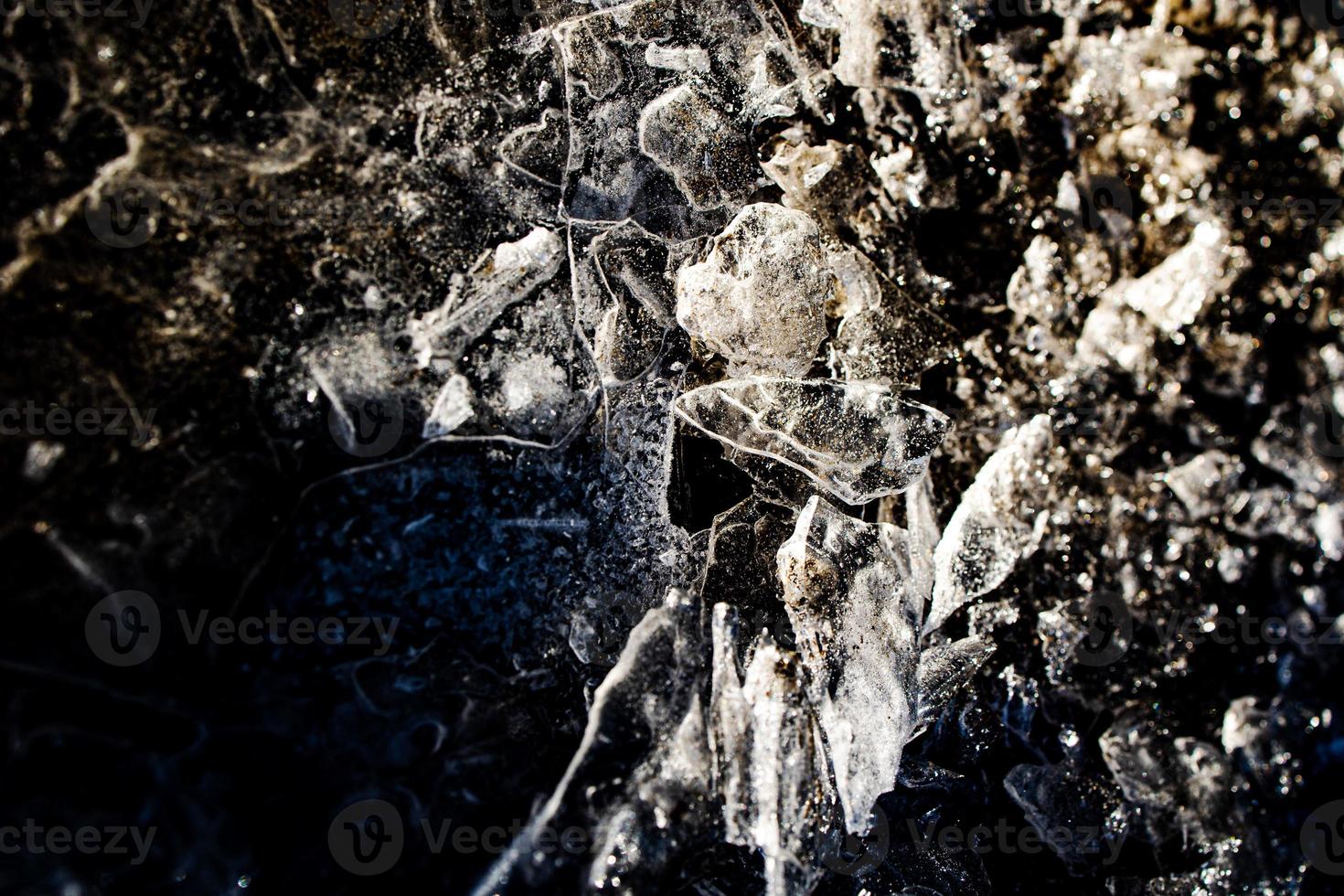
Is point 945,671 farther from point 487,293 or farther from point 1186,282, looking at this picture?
point 487,293

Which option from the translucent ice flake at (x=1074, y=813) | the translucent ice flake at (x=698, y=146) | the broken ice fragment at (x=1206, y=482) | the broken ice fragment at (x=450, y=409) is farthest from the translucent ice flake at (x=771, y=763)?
the translucent ice flake at (x=698, y=146)

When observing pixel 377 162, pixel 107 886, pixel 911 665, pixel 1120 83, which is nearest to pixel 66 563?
pixel 107 886

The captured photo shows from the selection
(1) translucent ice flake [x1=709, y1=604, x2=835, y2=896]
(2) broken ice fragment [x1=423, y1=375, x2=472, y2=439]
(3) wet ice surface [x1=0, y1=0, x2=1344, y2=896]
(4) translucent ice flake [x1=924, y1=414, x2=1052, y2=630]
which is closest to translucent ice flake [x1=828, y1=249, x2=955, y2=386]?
(3) wet ice surface [x1=0, y1=0, x2=1344, y2=896]

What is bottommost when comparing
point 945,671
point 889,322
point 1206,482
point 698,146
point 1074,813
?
point 1074,813

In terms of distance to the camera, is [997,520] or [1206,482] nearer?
[1206,482]

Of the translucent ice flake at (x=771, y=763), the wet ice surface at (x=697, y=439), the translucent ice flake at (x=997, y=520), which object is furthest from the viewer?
the translucent ice flake at (x=997, y=520)

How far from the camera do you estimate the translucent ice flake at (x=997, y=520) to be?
1188mm

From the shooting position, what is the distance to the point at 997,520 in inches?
47.7

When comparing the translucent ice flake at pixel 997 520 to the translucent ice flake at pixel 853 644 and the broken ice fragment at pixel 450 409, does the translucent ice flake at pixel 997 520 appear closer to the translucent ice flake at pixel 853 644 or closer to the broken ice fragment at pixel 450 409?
the translucent ice flake at pixel 853 644

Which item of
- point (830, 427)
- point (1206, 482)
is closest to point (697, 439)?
point (830, 427)

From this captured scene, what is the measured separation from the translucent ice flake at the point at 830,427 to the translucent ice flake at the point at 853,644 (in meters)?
0.07

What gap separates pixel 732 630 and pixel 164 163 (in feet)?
2.98

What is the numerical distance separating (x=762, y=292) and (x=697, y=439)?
0.24 meters

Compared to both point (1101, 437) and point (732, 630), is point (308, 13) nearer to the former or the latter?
point (732, 630)
